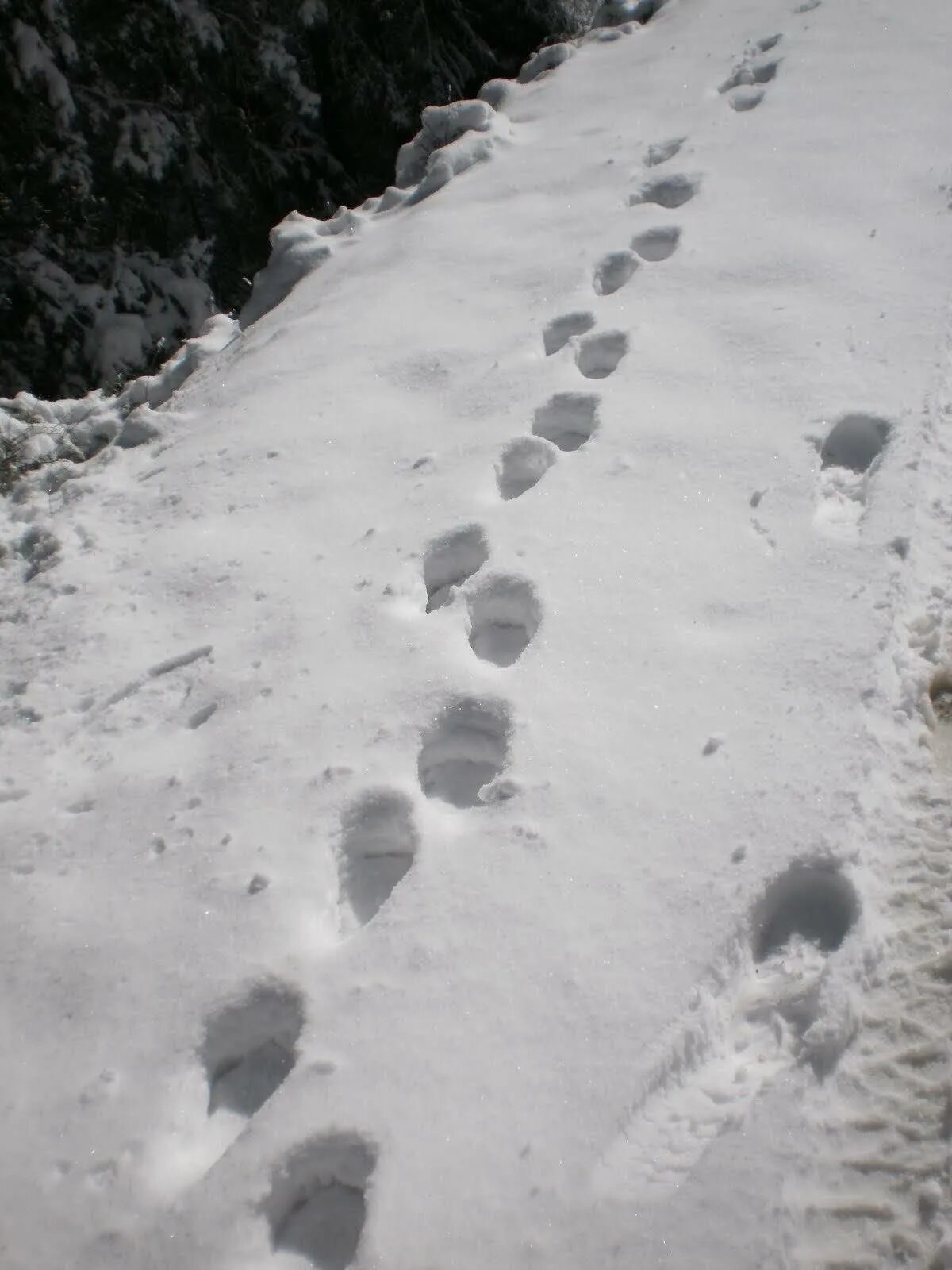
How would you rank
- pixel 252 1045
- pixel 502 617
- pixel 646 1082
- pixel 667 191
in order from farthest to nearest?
pixel 667 191 → pixel 502 617 → pixel 252 1045 → pixel 646 1082

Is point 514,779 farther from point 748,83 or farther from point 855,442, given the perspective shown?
point 748,83

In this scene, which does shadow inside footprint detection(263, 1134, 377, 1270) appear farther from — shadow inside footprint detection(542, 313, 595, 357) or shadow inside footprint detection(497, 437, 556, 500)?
shadow inside footprint detection(542, 313, 595, 357)

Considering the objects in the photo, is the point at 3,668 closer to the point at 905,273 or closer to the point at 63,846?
the point at 63,846

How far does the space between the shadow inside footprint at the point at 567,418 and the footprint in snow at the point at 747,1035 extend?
3.58 ft

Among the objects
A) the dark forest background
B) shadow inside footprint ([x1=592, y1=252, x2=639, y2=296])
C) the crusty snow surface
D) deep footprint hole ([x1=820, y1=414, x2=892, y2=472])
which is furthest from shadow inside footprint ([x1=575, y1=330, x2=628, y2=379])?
the dark forest background

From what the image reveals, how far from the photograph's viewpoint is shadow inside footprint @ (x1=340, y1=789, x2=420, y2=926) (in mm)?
1475

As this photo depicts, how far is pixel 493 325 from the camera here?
2.45 m

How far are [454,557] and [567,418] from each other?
46 centimetres

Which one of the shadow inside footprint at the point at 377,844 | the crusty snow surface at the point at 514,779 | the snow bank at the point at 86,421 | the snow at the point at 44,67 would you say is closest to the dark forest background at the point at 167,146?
the snow at the point at 44,67

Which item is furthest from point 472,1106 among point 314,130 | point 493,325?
point 314,130

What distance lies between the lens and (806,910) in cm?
136

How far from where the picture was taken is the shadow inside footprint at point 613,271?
2533 mm

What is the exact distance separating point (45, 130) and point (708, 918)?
3.68m

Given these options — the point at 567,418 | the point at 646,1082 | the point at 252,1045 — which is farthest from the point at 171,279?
the point at 646,1082
